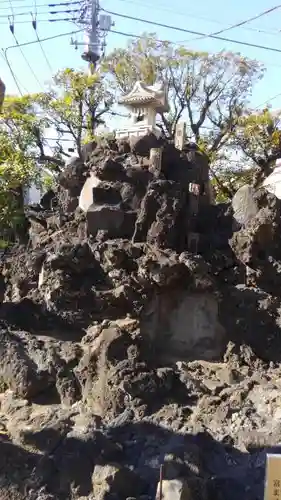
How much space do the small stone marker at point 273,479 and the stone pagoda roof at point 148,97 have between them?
12.7 m

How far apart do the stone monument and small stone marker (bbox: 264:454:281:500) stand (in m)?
12.0

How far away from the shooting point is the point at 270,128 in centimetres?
2155

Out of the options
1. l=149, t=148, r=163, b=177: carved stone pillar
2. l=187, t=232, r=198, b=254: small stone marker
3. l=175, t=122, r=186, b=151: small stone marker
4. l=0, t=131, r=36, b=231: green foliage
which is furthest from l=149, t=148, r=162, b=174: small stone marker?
l=0, t=131, r=36, b=231: green foliage

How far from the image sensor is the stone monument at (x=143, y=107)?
1580cm

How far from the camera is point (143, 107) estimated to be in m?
16.3

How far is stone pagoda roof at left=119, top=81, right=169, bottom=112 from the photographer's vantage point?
15930 millimetres

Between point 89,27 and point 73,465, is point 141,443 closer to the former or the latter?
point 73,465

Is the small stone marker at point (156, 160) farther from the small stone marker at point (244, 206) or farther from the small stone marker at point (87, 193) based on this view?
the small stone marker at point (244, 206)

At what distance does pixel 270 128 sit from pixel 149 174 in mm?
9924

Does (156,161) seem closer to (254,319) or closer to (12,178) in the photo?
(254,319)

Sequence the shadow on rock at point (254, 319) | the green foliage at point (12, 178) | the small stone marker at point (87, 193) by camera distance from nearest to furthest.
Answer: the shadow on rock at point (254, 319) → the small stone marker at point (87, 193) → the green foliage at point (12, 178)

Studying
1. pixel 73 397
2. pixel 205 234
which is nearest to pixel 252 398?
pixel 73 397

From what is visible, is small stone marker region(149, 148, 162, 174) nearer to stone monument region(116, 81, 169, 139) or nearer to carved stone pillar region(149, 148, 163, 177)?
carved stone pillar region(149, 148, 163, 177)

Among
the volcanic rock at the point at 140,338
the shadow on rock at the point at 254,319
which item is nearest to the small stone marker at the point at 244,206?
the volcanic rock at the point at 140,338
